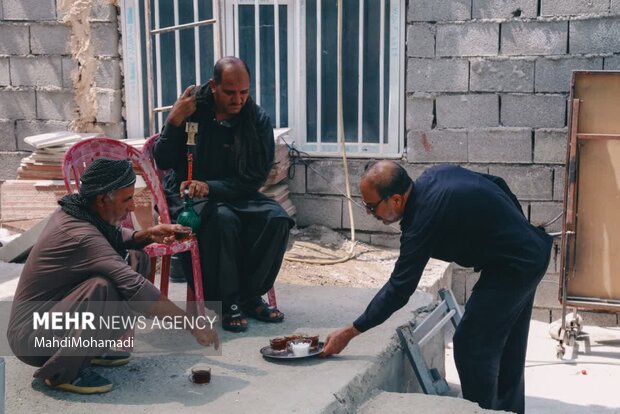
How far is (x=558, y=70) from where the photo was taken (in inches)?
277

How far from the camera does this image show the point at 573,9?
6934mm

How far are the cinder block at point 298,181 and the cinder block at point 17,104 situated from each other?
2464 mm

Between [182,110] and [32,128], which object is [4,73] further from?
[182,110]

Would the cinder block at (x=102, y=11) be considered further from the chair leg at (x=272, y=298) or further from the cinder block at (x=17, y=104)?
the chair leg at (x=272, y=298)

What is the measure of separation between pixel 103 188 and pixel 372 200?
3.92ft

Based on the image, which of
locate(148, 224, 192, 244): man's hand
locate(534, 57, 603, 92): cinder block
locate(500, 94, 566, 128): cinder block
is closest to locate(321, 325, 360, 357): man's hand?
locate(148, 224, 192, 244): man's hand

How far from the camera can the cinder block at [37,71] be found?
7883 millimetres

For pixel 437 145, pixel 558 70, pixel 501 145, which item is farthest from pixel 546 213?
pixel 558 70

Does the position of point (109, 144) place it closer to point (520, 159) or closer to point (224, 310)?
point (224, 310)

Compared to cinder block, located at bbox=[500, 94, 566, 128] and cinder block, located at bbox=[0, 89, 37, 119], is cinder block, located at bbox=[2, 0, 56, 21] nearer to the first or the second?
cinder block, located at bbox=[0, 89, 37, 119]

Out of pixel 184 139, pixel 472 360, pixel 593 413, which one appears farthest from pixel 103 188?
pixel 593 413

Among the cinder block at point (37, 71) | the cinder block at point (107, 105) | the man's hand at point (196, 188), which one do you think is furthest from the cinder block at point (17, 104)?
the man's hand at point (196, 188)

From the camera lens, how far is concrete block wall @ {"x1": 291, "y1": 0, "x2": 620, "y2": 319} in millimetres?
Answer: 6977

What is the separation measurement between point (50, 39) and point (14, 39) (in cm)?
35
